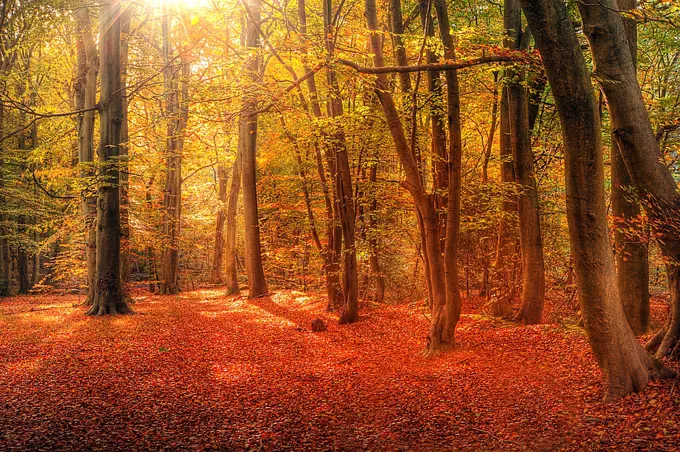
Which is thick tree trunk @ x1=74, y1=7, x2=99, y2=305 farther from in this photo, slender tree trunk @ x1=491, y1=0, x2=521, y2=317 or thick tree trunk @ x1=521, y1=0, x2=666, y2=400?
thick tree trunk @ x1=521, y1=0, x2=666, y2=400

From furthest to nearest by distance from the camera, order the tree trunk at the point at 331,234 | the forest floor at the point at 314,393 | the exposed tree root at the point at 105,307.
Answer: the tree trunk at the point at 331,234
the exposed tree root at the point at 105,307
the forest floor at the point at 314,393

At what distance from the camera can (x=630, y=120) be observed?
4.91 m

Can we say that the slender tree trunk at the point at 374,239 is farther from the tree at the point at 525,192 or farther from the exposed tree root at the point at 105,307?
the exposed tree root at the point at 105,307

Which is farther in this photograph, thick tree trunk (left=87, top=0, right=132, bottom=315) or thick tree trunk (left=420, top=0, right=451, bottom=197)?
thick tree trunk (left=87, top=0, right=132, bottom=315)

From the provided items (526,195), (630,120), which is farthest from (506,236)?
(630,120)

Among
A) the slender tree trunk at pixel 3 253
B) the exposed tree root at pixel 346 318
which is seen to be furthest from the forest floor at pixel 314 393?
the slender tree trunk at pixel 3 253

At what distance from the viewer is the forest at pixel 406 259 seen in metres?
4.84

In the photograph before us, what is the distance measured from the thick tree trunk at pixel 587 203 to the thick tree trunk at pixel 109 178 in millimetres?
10384

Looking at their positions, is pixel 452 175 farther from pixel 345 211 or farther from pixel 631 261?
pixel 345 211

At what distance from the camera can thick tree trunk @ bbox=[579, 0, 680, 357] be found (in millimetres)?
4840

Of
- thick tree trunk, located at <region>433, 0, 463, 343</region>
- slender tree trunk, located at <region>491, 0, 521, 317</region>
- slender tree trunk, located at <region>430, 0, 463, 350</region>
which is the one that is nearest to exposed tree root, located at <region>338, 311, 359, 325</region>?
slender tree trunk, located at <region>491, 0, 521, 317</region>

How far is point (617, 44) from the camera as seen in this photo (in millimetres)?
4918

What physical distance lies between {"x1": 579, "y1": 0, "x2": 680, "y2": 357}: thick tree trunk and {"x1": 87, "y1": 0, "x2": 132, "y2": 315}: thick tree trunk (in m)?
10.7

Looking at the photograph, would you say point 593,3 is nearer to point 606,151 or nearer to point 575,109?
point 575,109
